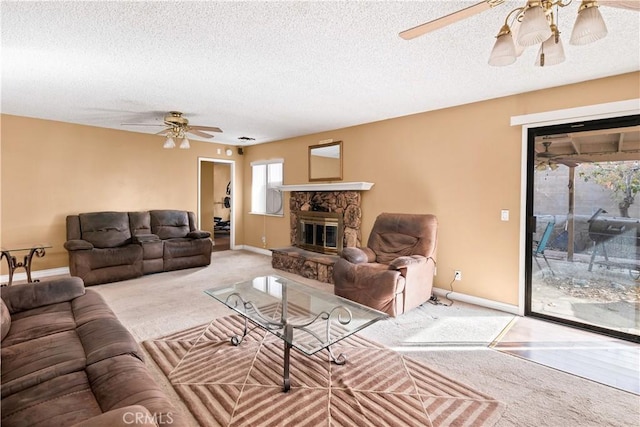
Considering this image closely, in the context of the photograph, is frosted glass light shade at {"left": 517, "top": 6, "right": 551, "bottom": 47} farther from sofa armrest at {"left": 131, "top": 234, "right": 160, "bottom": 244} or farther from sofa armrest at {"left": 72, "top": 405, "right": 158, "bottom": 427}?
sofa armrest at {"left": 131, "top": 234, "right": 160, "bottom": 244}

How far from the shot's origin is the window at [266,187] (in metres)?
6.71

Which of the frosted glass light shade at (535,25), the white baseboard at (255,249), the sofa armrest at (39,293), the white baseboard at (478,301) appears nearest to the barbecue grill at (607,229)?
the white baseboard at (478,301)

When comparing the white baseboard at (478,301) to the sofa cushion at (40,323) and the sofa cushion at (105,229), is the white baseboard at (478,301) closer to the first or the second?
the sofa cushion at (40,323)

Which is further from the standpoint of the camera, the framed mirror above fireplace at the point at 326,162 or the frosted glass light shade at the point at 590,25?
the framed mirror above fireplace at the point at 326,162

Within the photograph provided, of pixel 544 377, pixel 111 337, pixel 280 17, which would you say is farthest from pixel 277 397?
pixel 280 17

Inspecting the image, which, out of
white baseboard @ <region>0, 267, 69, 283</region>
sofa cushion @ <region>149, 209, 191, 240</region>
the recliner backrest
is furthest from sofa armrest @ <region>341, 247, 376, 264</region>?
white baseboard @ <region>0, 267, 69, 283</region>

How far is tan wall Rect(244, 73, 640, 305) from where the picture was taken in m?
3.50

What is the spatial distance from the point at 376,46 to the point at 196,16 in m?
1.28

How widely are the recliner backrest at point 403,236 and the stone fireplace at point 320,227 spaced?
0.80 meters

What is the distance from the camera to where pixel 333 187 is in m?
5.21

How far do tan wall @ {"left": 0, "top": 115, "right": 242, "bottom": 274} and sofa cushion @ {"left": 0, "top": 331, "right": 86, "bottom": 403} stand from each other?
13.3 ft

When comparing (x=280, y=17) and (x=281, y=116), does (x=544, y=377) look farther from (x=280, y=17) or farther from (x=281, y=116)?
(x=281, y=116)

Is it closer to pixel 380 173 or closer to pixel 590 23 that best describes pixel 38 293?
pixel 590 23

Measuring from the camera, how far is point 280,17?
2.08 meters
